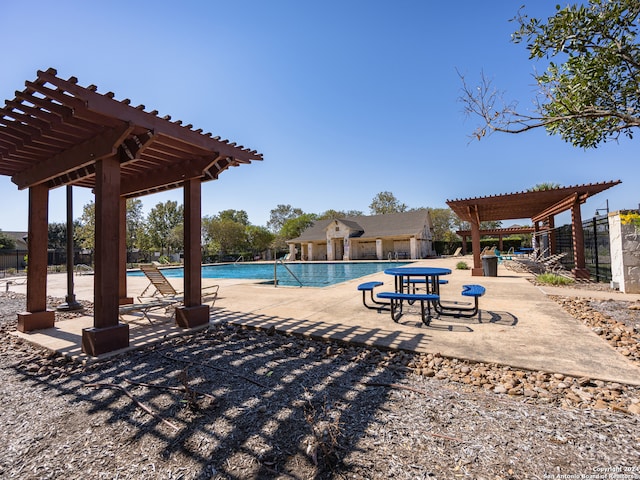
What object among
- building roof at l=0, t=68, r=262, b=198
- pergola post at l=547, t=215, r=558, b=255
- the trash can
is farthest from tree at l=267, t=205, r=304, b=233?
building roof at l=0, t=68, r=262, b=198

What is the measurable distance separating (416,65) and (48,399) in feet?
34.7

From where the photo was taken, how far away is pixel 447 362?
10.1 ft

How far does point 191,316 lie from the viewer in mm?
4645

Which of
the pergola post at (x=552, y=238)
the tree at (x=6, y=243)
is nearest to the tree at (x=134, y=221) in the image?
the tree at (x=6, y=243)

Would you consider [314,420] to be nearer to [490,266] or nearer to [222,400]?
[222,400]

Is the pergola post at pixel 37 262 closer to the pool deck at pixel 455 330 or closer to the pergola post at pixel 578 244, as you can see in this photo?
the pool deck at pixel 455 330

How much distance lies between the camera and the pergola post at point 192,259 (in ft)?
15.4

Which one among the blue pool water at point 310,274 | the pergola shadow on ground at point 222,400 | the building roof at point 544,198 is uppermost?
the building roof at point 544,198

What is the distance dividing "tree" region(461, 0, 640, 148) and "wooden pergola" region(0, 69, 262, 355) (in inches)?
147

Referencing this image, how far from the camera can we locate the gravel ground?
165 cm

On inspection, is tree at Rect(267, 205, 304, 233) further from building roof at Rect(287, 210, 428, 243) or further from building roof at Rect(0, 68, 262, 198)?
building roof at Rect(0, 68, 262, 198)

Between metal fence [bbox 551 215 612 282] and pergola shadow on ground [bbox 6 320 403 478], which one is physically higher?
metal fence [bbox 551 215 612 282]

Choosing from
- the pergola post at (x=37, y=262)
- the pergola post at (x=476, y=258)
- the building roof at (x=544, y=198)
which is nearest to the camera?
the pergola post at (x=37, y=262)

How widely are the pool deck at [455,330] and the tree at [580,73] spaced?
256cm
